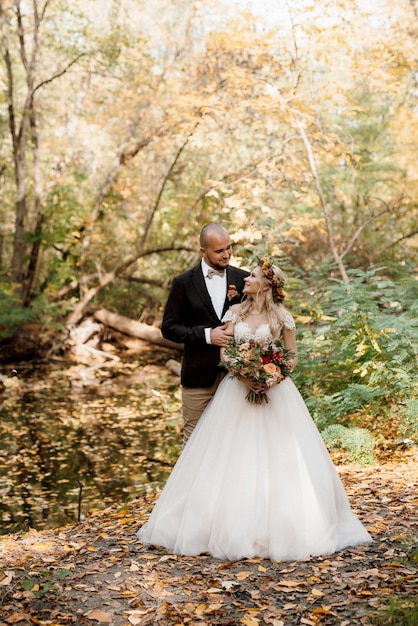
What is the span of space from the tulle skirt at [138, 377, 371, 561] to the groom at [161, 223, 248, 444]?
0.36 m

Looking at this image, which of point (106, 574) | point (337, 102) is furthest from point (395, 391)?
point (337, 102)

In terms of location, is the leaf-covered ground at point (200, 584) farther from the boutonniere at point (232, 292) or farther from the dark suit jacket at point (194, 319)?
the boutonniere at point (232, 292)

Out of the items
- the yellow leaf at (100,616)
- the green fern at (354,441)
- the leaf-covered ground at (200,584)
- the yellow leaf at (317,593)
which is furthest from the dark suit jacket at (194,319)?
the green fern at (354,441)

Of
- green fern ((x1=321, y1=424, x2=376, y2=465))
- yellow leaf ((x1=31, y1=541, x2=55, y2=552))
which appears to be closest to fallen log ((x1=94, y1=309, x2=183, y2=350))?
green fern ((x1=321, y1=424, x2=376, y2=465))

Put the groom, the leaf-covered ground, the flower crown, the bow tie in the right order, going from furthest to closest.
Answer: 1. the bow tie
2. the groom
3. the flower crown
4. the leaf-covered ground

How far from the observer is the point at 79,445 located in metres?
10.2

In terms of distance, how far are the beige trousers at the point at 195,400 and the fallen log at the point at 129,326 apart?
1318 cm

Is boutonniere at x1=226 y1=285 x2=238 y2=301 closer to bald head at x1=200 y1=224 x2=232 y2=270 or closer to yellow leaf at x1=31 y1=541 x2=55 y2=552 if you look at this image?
bald head at x1=200 y1=224 x2=232 y2=270

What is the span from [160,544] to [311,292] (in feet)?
18.9

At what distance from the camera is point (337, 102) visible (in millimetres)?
10578

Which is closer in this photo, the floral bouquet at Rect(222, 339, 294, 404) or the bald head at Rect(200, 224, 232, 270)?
the floral bouquet at Rect(222, 339, 294, 404)

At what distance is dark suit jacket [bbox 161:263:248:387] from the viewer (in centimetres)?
505

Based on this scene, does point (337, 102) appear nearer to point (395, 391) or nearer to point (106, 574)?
point (395, 391)

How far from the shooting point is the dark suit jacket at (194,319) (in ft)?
16.6
